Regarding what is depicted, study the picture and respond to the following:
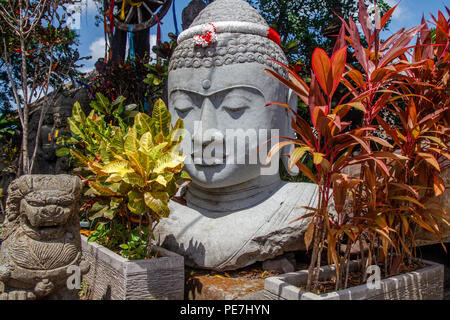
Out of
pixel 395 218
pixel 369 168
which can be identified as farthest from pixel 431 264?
pixel 369 168

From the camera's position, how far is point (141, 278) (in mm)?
2193

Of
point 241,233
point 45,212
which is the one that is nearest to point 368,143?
point 241,233

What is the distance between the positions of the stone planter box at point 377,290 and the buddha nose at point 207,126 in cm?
101

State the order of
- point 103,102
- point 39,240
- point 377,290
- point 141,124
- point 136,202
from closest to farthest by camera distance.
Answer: point 377,290 → point 39,240 → point 136,202 → point 141,124 → point 103,102

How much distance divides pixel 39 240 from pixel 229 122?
4.38ft

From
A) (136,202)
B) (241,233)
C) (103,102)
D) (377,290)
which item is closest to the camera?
(377,290)

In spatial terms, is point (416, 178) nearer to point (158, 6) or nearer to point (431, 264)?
point (431, 264)

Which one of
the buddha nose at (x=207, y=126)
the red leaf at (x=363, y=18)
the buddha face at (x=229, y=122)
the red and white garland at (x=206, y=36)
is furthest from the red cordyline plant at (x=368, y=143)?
the red and white garland at (x=206, y=36)

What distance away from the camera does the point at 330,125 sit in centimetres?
177

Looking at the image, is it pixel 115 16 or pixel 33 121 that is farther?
pixel 33 121

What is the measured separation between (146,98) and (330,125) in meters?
3.62

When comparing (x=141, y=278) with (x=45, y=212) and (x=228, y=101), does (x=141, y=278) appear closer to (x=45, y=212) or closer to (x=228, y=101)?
(x=45, y=212)

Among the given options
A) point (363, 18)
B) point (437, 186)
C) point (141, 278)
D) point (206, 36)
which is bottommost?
point (141, 278)

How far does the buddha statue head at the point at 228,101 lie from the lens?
2590 millimetres
